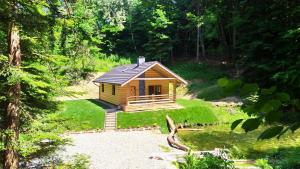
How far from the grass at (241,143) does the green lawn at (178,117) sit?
1.68m

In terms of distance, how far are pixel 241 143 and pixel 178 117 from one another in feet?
24.2

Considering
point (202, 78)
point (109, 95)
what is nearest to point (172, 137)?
point (109, 95)

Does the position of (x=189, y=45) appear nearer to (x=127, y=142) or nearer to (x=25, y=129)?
(x=127, y=142)

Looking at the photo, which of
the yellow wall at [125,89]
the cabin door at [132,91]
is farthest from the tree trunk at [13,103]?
the cabin door at [132,91]

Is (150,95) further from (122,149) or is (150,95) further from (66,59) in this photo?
(66,59)

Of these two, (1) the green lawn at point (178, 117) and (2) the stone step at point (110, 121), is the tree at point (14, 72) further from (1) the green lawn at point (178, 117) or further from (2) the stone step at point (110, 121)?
(1) the green lawn at point (178, 117)

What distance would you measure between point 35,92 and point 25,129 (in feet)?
4.05

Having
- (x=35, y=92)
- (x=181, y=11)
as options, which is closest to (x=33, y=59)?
(x=35, y=92)

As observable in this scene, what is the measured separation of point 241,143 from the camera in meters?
18.1

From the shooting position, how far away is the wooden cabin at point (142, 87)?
28234 mm

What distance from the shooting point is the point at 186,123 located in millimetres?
23906

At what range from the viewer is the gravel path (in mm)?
14336

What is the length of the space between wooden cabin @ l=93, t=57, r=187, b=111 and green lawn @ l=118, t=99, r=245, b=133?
2.26 metres

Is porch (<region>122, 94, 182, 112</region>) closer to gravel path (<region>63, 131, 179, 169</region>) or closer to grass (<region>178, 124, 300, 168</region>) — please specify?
gravel path (<region>63, 131, 179, 169</region>)
